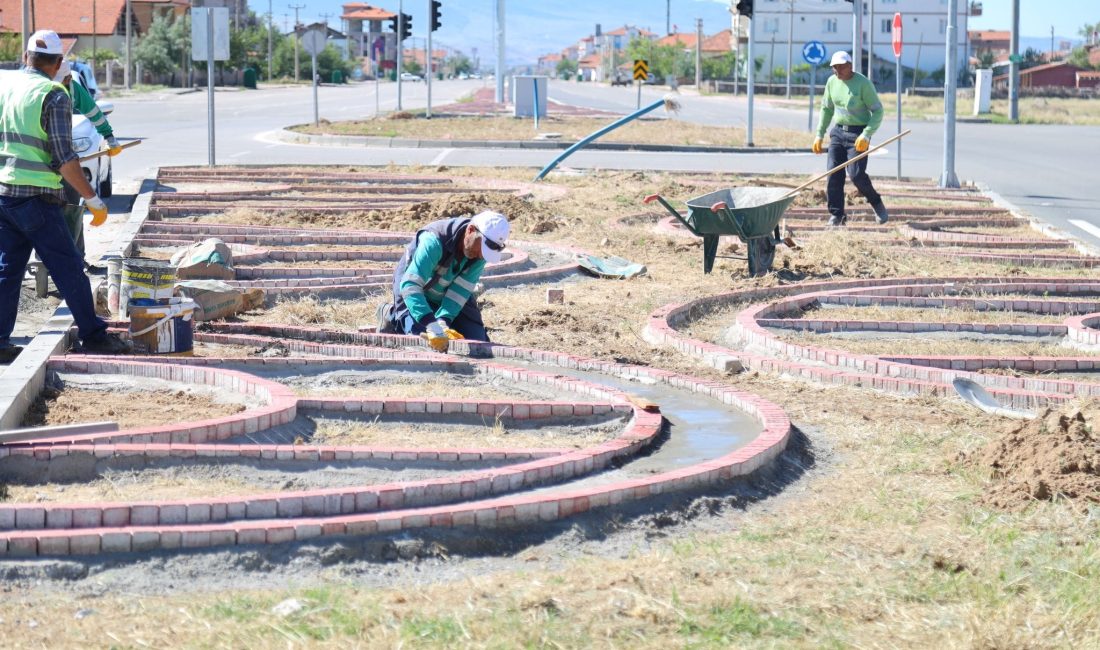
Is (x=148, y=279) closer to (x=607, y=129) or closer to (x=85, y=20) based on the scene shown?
(x=607, y=129)

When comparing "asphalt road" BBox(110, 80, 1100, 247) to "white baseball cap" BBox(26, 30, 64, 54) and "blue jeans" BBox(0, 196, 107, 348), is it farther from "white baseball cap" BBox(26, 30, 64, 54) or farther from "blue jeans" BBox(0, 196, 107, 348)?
"white baseball cap" BBox(26, 30, 64, 54)

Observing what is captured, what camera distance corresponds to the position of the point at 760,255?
12.5 meters

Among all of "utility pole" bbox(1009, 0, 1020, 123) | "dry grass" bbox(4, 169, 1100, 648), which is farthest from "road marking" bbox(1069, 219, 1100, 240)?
"utility pole" bbox(1009, 0, 1020, 123)

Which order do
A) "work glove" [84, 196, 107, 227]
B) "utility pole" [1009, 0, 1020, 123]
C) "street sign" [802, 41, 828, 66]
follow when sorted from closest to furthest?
"work glove" [84, 196, 107, 227], "street sign" [802, 41, 828, 66], "utility pole" [1009, 0, 1020, 123]

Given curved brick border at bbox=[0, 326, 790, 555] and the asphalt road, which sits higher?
the asphalt road

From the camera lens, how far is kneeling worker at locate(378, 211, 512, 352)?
8.39 m

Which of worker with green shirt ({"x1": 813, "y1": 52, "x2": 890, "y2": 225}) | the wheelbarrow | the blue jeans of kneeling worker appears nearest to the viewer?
the blue jeans of kneeling worker

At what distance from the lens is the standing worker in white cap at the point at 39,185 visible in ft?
27.3

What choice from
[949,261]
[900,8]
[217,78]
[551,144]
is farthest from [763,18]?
[949,261]

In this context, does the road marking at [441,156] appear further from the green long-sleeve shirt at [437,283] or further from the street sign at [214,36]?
the green long-sleeve shirt at [437,283]

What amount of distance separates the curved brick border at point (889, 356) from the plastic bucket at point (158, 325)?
309 centimetres

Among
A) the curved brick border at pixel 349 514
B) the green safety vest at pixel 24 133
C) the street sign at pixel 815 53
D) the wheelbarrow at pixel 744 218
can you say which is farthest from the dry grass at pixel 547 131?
the curved brick border at pixel 349 514

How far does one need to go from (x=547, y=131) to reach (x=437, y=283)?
1004 inches

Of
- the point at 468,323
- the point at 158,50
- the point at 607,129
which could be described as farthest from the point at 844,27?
the point at 468,323
